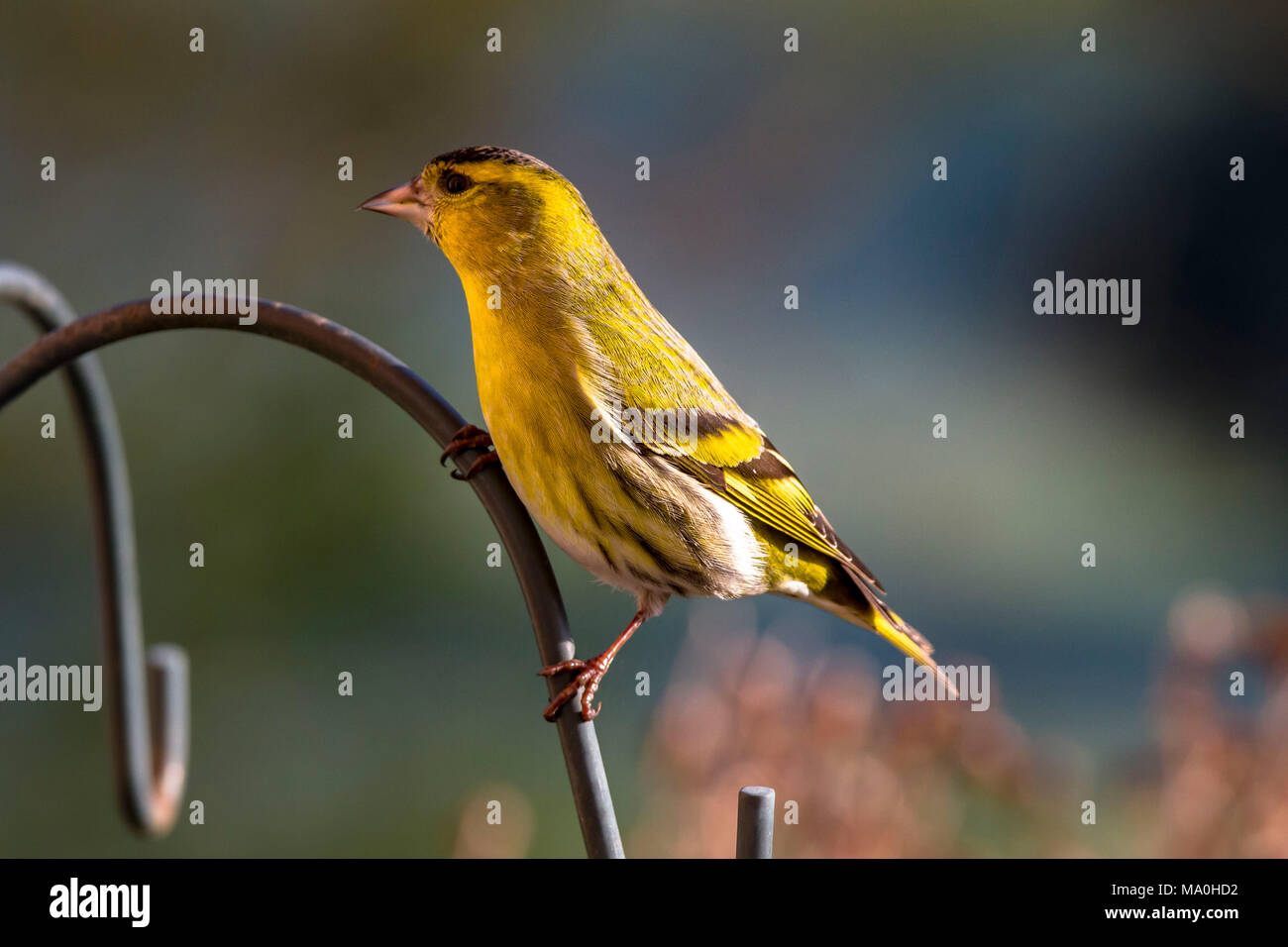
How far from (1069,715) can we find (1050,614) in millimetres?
955

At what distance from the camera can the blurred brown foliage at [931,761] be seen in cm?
308

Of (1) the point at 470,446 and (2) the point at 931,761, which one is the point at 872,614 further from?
(1) the point at 470,446

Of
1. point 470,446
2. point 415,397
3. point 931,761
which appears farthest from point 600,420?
point 931,761

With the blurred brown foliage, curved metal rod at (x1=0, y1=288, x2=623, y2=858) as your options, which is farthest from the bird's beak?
the blurred brown foliage

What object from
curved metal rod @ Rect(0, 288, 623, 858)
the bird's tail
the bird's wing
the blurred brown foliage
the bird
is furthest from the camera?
the blurred brown foliage

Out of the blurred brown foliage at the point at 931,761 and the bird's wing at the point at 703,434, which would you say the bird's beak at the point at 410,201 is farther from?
the blurred brown foliage at the point at 931,761

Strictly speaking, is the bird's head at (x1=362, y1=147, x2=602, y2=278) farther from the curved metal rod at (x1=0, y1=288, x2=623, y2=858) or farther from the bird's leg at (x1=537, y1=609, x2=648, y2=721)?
the bird's leg at (x1=537, y1=609, x2=648, y2=721)

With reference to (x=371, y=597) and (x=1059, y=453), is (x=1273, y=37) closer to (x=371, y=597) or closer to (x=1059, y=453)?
(x=1059, y=453)

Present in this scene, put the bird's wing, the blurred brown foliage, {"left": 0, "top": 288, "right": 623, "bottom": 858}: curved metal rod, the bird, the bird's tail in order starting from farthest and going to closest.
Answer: the blurred brown foliage → the bird's tail → the bird's wing → the bird → {"left": 0, "top": 288, "right": 623, "bottom": 858}: curved metal rod

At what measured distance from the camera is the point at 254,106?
665 centimetres

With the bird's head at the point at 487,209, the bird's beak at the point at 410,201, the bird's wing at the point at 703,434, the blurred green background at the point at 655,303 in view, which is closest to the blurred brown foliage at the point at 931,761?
the bird's wing at the point at 703,434

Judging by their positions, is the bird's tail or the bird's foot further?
the bird's tail

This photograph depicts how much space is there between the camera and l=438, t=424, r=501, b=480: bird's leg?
2217mm

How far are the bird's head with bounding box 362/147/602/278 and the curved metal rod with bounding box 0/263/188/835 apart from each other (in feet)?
2.05
